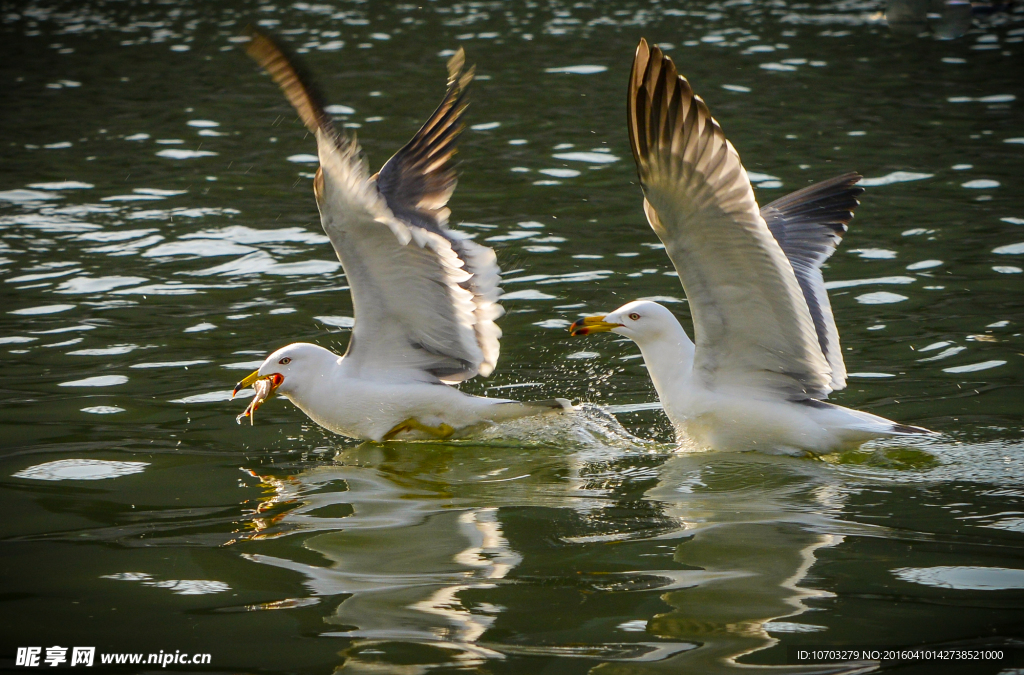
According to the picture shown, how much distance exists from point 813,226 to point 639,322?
159 centimetres

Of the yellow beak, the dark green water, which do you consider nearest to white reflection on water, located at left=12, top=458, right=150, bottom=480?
the dark green water

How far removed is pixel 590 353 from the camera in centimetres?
770

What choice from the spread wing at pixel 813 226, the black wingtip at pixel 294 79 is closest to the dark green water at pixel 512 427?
the spread wing at pixel 813 226

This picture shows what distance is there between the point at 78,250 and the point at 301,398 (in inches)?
174

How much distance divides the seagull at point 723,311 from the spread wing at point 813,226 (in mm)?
16

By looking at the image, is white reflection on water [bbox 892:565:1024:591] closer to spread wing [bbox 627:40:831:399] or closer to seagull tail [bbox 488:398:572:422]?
spread wing [bbox 627:40:831:399]

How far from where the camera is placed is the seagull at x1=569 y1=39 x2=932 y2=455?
5.19m

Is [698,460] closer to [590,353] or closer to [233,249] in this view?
[590,353]

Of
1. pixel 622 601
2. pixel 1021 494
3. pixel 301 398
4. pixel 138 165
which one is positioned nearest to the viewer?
pixel 622 601

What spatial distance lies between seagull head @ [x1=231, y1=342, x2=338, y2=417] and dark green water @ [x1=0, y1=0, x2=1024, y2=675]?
11.9 inches

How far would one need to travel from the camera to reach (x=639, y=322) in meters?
6.29

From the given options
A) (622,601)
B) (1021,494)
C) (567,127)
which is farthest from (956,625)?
(567,127)

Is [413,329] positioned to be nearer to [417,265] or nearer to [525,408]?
[417,265]

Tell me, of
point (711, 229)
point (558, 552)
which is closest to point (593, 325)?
point (711, 229)
